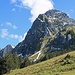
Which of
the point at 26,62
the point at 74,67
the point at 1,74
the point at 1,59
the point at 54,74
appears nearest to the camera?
the point at 54,74

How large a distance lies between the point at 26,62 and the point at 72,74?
8962 cm

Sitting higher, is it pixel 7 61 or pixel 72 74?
pixel 7 61

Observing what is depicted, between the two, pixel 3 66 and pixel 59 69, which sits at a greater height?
pixel 3 66

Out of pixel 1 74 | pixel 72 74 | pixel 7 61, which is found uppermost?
pixel 7 61

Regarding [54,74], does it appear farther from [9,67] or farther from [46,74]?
[9,67]

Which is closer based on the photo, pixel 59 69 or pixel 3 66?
pixel 59 69

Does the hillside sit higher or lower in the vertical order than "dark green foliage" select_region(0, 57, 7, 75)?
lower

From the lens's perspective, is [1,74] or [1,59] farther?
[1,59]

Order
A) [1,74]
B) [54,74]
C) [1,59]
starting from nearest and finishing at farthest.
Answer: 1. [54,74]
2. [1,74]
3. [1,59]

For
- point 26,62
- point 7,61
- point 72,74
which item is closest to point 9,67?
point 7,61

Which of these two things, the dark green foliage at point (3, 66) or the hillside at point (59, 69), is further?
the dark green foliage at point (3, 66)

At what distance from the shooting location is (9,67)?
9506 cm

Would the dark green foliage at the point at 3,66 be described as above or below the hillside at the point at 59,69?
above

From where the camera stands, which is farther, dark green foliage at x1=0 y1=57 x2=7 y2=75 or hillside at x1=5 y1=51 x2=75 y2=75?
dark green foliage at x1=0 y1=57 x2=7 y2=75
